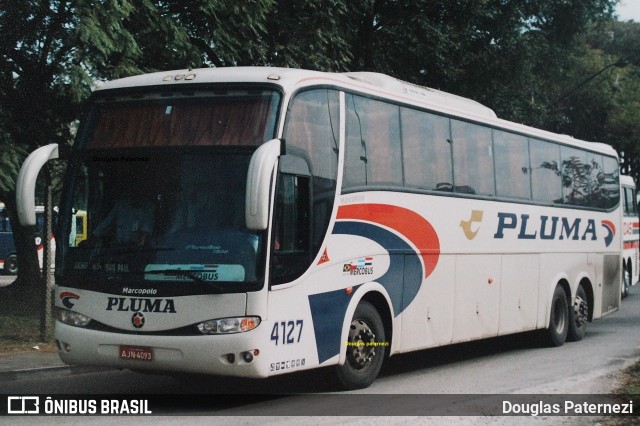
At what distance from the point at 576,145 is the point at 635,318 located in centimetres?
573

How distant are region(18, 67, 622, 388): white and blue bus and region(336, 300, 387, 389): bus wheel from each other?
0.02 meters

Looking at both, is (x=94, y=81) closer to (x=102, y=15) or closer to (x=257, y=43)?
(x=102, y=15)

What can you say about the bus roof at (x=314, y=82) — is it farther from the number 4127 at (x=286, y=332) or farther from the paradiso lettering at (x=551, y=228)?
the number 4127 at (x=286, y=332)

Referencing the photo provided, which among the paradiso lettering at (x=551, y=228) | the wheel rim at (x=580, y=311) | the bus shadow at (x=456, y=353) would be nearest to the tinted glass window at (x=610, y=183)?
the paradiso lettering at (x=551, y=228)

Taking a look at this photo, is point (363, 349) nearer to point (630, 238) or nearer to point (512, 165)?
point (512, 165)

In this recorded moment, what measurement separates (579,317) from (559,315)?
822mm

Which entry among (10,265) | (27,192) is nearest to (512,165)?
(27,192)

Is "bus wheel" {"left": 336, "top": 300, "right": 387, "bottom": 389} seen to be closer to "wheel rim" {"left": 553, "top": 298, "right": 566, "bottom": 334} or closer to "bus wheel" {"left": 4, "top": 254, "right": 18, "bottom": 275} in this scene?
"wheel rim" {"left": 553, "top": 298, "right": 566, "bottom": 334}

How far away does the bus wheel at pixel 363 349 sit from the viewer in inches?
442

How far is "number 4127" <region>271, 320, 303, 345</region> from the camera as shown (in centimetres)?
981

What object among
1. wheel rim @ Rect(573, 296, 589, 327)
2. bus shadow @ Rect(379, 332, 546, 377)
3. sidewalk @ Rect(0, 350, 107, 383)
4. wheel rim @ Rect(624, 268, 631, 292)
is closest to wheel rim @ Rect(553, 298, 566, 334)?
bus shadow @ Rect(379, 332, 546, 377)

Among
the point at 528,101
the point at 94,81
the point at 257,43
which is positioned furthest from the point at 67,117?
the point at 528,101

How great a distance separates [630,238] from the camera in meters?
29.8

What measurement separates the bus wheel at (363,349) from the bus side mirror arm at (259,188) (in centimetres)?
262
